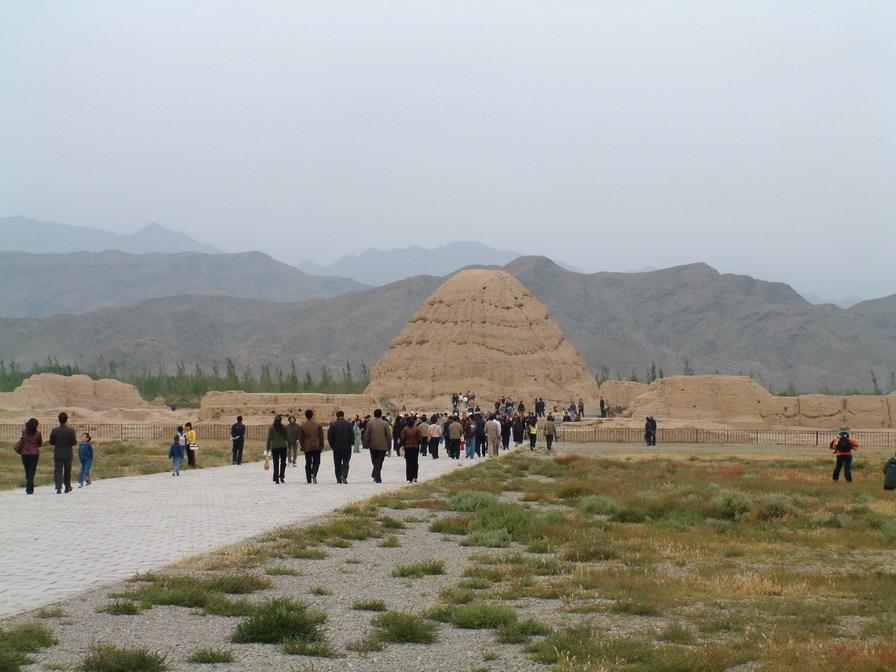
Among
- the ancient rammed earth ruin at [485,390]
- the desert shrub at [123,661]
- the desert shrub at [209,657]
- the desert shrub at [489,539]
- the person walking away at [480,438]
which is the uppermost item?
the ancient rammed earth ruin at [485,390]

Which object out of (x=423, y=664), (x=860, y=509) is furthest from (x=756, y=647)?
(x=860, y=509)

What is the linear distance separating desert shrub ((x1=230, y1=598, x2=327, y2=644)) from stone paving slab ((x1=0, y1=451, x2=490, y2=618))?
6.25ft

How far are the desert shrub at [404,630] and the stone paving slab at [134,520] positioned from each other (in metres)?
2.78

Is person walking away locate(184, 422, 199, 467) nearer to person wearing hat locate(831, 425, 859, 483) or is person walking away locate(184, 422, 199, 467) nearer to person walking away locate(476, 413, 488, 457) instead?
person walking away locate(476, 413, 488, 457)

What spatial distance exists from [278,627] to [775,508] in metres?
10.3

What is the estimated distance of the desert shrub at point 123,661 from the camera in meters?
5.64

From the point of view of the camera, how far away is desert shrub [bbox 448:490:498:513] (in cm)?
1530

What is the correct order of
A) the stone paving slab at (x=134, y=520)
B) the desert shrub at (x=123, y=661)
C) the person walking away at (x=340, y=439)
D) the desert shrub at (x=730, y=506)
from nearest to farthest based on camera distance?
the desert shrub at (x=123, y=661) → the stone paving slab at (x=134, y=520) → the desert shrub at (x=730, y=506) → the person walking away at (x=340, y=439)

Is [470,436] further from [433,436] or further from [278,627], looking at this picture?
[278,627]

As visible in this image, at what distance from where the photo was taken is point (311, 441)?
18891mm

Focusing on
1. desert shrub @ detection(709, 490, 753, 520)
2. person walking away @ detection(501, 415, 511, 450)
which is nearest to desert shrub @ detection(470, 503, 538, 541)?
desert shrub @ detection(709, 490, 753, 520)

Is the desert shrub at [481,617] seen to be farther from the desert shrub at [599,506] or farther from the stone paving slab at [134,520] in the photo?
the desert shrub at [599,506]

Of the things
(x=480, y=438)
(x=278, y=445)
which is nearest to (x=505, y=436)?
(x=480, y=438)

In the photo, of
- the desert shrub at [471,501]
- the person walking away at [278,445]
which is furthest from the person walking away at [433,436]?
the desert shrub at [471,501]
